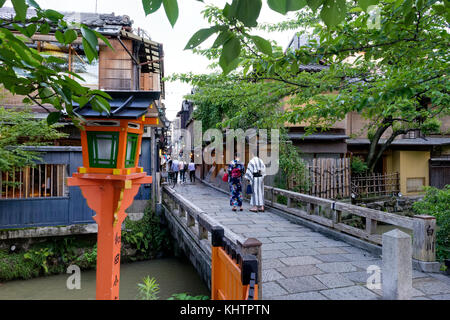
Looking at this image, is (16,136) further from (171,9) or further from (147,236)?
(171,9)

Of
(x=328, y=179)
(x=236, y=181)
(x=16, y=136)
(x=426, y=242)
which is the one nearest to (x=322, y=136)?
(x=328, y=179)

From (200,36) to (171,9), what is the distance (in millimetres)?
195

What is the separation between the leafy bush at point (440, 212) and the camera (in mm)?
6095

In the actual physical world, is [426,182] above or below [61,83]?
below

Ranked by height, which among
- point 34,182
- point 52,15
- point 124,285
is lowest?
point 124,285

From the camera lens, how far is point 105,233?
421 cm

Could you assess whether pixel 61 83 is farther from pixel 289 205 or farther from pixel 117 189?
pixel 289 205

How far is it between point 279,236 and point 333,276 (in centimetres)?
267

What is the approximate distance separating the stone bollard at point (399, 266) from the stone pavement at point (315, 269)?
544mm

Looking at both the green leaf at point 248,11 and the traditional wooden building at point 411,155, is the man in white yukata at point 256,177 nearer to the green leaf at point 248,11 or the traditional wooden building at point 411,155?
the green leaf at point 248,11

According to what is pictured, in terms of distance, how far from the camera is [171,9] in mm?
1397

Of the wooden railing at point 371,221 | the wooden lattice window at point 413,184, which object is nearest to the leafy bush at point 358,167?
the wooden lattice window at point 413,184
